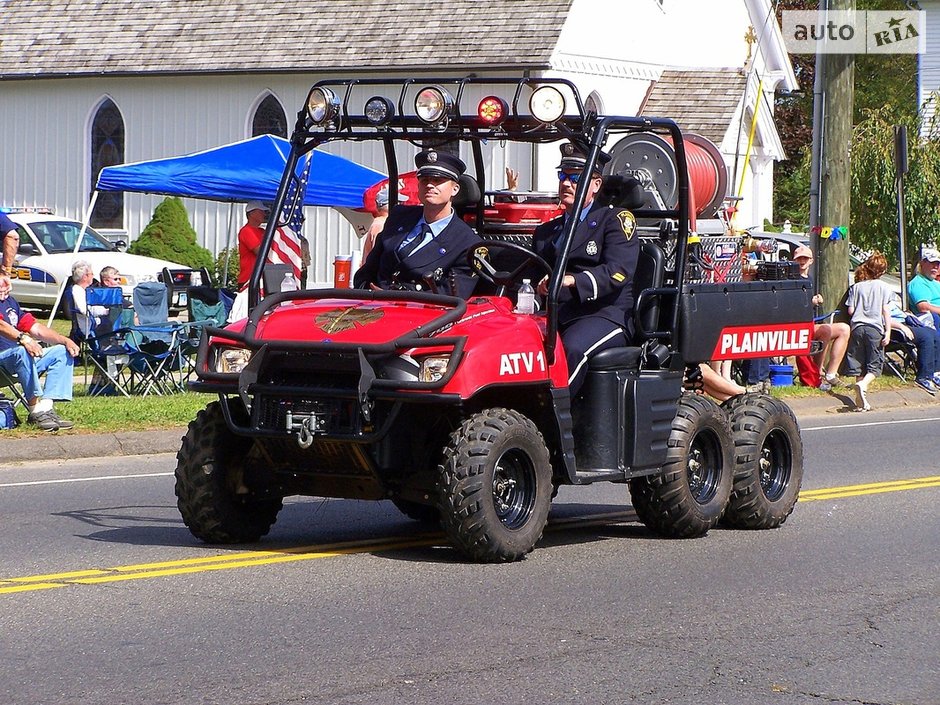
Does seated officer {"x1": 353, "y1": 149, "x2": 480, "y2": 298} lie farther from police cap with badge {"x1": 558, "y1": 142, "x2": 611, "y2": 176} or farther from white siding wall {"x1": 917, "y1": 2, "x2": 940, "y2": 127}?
white siding wall {"x1": 917, "y1": 2, "x2": 940, "y2": 127}

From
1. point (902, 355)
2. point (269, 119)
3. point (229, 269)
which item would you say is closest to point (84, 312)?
point (902, 355)

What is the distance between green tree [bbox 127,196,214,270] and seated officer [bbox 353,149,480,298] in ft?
79.3

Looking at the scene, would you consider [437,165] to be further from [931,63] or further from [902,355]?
[931,63]

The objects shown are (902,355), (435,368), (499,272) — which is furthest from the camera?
(902,355)

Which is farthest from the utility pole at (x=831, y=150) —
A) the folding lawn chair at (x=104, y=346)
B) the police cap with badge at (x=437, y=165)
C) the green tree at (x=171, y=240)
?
the green tree at (x=171, y=240)

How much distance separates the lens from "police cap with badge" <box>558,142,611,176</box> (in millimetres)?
8938

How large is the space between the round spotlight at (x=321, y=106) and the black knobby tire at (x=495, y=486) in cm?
192

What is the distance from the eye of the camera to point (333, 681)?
20.4 feet

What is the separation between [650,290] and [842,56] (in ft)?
41.9

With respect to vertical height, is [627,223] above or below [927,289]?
above

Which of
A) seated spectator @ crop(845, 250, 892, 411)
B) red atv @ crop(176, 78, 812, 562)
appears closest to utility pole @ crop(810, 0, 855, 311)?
seated spectator @ crop(845, 250, 892, 411)

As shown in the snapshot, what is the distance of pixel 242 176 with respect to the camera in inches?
837

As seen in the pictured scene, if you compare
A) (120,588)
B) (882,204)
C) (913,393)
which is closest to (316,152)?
(913,393)

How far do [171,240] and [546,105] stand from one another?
25.6 metres
